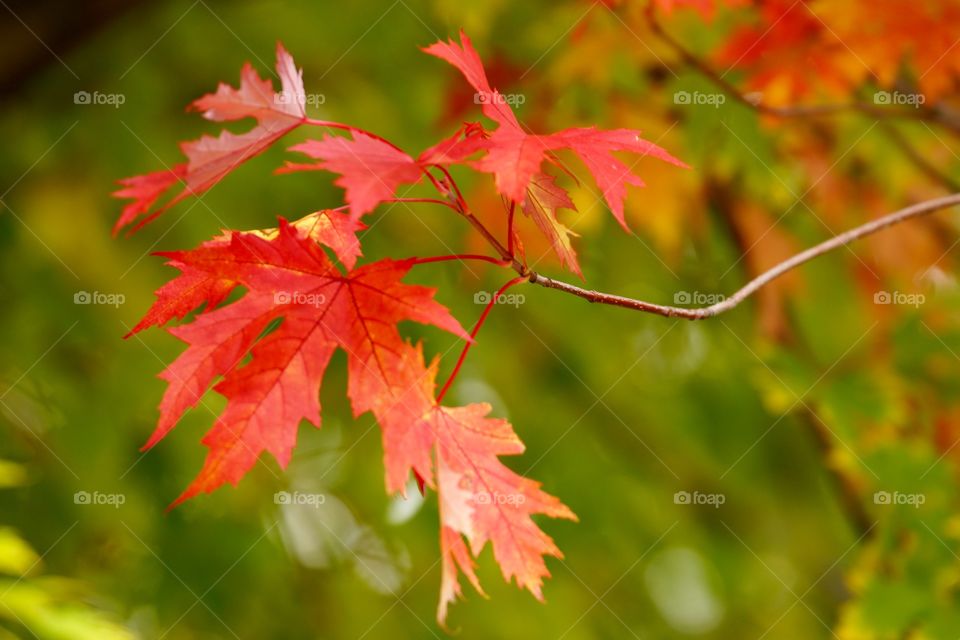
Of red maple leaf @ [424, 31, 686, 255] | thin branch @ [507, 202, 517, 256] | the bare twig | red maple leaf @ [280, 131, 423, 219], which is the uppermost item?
the bare twig

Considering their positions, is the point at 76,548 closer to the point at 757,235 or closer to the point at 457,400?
the point at 457,400

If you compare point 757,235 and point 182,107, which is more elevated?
point 757,235

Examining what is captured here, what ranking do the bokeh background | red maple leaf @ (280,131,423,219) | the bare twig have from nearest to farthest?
red maple leaf @ (280,131,423,219)
the bare twig
the bokeh background

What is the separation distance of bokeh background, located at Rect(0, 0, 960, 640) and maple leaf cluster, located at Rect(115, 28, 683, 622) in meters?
1.29

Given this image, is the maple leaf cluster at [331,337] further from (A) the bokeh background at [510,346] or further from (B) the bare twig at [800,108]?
(A) the bokeh background at [510,346]

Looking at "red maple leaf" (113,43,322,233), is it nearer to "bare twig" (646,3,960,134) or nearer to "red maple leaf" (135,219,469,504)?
"red maple leaf" (135,219,469,504)

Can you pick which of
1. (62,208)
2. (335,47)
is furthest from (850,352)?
(62,208)

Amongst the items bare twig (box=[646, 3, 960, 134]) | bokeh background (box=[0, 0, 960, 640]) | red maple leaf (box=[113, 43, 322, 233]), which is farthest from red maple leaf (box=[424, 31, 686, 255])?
bokeh background (box=[0, 0, 960, 640])

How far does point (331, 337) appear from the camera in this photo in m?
1.11

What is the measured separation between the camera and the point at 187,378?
101 cm

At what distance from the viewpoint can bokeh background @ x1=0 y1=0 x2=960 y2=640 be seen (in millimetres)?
2383

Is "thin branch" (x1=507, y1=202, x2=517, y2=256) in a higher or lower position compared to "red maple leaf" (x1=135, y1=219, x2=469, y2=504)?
higher

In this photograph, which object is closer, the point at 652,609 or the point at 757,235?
the point at 757,235

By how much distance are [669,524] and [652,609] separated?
0.36 m
